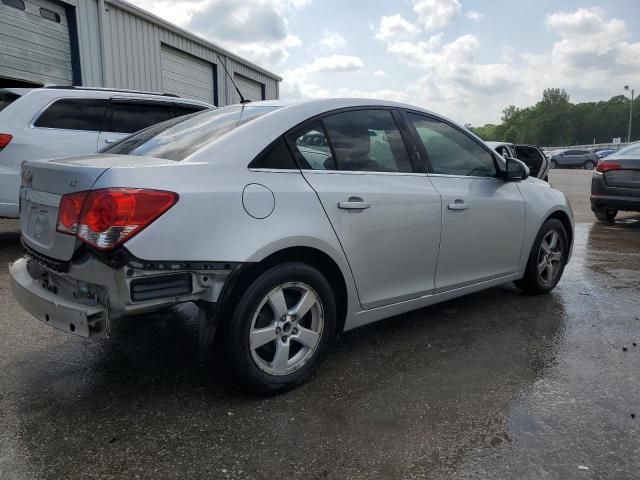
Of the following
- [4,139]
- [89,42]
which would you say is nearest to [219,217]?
[4,139]

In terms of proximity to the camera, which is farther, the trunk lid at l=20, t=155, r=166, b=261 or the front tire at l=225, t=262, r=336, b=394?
the front tire at l=225, t=262, r=336, b=394

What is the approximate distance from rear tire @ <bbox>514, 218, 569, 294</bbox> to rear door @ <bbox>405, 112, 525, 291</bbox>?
0.28 m

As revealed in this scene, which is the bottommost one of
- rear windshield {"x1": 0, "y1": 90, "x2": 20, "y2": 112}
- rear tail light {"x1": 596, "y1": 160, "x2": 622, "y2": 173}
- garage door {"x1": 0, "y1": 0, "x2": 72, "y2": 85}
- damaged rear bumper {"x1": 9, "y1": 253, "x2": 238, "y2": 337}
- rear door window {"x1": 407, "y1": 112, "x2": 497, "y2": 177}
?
damaged rear bumper {"x1": 9, "y1": 253, "x2": 238, "y2": 337}

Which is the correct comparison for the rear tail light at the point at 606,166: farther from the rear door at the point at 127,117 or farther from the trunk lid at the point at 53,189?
the trunk lid at the point at 53,189

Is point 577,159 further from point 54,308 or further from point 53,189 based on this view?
point 54,308

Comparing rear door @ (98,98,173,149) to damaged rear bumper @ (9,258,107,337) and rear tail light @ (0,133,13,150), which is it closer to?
rear tail light @ (0,133,13,150)

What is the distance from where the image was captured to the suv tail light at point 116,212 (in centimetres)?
222

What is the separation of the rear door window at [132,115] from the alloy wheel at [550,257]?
15.8 feet

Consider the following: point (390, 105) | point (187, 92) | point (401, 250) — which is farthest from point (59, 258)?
point (187, 92)

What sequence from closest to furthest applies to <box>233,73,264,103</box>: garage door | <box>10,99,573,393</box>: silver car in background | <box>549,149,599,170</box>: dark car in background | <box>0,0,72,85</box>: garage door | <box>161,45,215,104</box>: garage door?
<box>10,99,573,393</box>: silver car in background → <box>0,0,72,85</box>: garage door → <box>161,45,215,104</box>: garage door → <box>233,73,264,103</box>: garage door → <box>549,149,599,170</box>: dark car in background

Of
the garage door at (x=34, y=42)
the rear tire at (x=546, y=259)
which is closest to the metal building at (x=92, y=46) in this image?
the garage door at (x=34, y=42)

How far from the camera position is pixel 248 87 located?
18.0 m

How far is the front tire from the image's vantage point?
251 centimetres

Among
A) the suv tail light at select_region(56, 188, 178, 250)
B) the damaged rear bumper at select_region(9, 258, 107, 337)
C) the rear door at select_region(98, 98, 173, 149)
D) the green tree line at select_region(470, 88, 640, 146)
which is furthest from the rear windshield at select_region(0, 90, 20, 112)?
the green tree line at select_region(470, 88, 640, 146)
